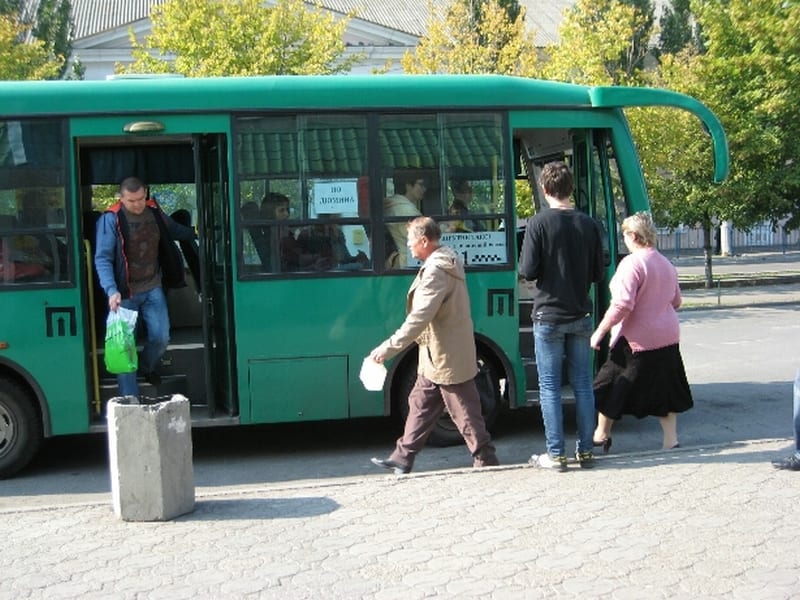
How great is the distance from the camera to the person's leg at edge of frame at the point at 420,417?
7027mm

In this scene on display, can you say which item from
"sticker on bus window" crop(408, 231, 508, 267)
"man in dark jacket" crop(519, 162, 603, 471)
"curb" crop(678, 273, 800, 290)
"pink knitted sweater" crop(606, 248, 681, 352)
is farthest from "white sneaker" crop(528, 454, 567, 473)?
"curb" crop(678, 273, 800, 290)

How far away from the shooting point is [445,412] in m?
8.32

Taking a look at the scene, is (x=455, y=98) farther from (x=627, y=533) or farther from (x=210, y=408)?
(x=627, y=533)

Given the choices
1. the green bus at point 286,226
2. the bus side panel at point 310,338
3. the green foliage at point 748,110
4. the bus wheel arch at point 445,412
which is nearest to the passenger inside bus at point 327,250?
the green bus at point 286,226

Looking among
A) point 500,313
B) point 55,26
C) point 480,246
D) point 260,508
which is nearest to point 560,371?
point 500,313

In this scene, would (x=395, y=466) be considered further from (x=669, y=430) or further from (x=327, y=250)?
(x=669, y=430)

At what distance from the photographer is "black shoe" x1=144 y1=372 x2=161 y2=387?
26.7 feet

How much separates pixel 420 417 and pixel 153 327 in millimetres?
2385

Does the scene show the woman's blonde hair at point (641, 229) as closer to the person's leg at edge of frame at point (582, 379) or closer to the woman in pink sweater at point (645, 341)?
the woman in pink sweater at point (645, 341)

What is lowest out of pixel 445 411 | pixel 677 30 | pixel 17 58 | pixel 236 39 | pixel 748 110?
pixel 445 411

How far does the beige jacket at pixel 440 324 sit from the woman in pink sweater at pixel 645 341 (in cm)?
114

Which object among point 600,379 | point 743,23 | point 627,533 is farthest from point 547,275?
point 743,23

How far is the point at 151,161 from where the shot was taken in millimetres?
9406

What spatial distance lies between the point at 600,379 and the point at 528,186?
304cm
